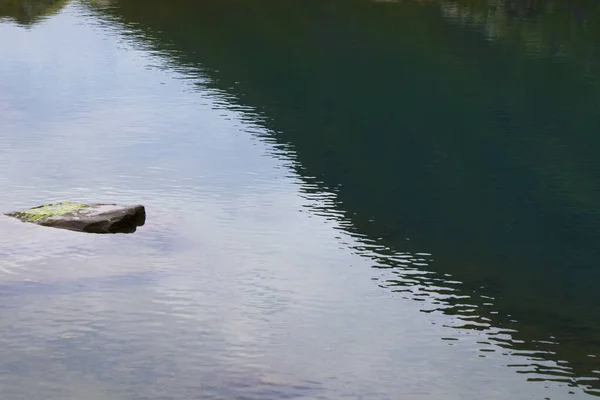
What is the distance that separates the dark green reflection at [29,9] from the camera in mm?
131500

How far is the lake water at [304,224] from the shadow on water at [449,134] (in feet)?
0.74

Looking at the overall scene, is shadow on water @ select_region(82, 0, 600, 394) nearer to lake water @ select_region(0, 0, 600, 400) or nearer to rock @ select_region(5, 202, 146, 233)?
lake water @ select_region(0, 0, 600, 400)

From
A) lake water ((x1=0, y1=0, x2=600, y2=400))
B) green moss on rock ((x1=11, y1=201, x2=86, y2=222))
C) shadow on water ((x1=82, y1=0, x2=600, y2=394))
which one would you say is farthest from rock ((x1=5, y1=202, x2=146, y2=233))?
shadow on water ((x1=82, y1=0, x2=600, y2=394))

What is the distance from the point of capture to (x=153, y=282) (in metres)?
36.5

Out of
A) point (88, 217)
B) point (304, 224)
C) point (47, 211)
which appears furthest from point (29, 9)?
point (88, 217)

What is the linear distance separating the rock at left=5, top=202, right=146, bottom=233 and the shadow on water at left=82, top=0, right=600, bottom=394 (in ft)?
32.1

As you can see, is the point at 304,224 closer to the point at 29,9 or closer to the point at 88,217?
the point at 88,217

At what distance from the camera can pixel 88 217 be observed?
41906mm

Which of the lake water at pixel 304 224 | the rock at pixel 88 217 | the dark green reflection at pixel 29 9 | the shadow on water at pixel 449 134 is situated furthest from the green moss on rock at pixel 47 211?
the dark green reflection at pixel 29 9

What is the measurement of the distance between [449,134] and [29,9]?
3504 inches

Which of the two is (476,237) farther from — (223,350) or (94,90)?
(94,90)

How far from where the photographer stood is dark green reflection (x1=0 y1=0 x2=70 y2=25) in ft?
431

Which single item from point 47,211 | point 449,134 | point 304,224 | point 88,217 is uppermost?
point 88,217

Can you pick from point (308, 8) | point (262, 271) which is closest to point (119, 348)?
point (262, 271)
